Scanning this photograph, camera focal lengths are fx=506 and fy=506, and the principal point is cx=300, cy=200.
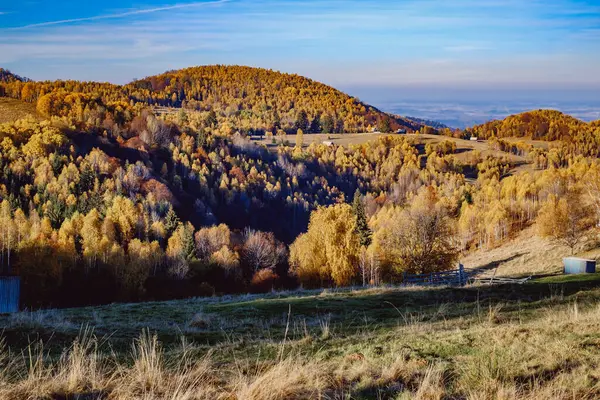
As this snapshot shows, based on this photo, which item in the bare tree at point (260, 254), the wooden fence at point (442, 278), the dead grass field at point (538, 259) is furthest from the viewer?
the bare tree at point (260, 254)

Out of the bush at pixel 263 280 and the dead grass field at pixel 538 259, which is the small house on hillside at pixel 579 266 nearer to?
the dead grass field at pixel 538 259

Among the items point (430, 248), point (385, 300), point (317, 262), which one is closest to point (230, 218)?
point (317, 262)

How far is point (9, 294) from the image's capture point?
28891 mm

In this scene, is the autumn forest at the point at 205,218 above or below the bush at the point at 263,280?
above

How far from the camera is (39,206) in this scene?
367 ft

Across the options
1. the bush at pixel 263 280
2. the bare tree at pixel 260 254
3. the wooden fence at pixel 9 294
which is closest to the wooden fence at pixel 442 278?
the wooden fence at pixel 9 294

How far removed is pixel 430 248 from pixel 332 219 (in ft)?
44.8

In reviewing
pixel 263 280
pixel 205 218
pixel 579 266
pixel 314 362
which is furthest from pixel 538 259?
pixel 205 218

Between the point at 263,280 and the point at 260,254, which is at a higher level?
the point at 260,254

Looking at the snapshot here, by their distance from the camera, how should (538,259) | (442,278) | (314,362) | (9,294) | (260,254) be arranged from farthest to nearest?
(260,254) → (538,259) → (442,278) → (9,294) → (314,362)

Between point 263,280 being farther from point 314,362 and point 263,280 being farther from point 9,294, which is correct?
point 314,362

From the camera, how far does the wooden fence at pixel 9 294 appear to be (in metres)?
27.7

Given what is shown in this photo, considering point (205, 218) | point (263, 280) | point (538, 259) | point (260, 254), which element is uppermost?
point (538, 259)

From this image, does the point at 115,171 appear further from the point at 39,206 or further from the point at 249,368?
the point at 249,368
